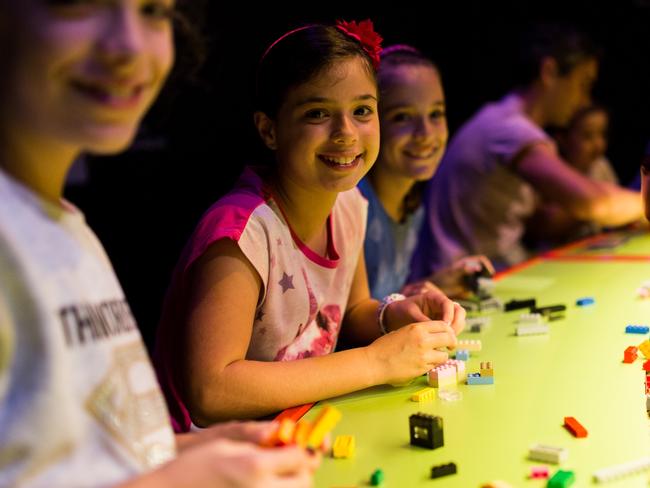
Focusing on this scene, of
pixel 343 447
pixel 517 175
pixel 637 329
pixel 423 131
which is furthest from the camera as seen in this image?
pixel 517 175

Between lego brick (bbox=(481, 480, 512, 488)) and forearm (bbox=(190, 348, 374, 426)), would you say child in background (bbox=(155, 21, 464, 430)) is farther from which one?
lego brick (bbox=(481, 480, 512, 488))

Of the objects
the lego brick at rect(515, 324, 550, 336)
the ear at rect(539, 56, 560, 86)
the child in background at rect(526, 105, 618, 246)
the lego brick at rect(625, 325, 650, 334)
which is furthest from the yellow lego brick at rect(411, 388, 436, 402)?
the child in background at rect(526, 105, 618, 246)

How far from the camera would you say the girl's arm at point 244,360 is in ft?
3.42

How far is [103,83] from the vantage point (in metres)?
0.60

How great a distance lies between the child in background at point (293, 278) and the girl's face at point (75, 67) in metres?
0.49

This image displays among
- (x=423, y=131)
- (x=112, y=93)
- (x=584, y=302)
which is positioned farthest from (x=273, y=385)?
(x=423, y=131)

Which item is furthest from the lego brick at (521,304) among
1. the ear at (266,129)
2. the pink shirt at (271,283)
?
the ear at (266,129)

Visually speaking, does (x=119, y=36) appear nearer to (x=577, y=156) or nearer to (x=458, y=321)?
(x=458, y=321)

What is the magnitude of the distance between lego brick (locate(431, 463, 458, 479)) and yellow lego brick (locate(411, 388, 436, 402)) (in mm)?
231

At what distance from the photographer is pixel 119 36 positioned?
60 centimetres

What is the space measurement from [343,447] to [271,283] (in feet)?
1.20

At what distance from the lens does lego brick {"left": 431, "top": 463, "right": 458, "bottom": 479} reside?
833mm

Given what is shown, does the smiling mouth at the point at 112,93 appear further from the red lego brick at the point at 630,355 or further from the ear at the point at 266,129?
the red lego brick at the point at 630,355

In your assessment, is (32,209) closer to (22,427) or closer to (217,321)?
(22,427)
